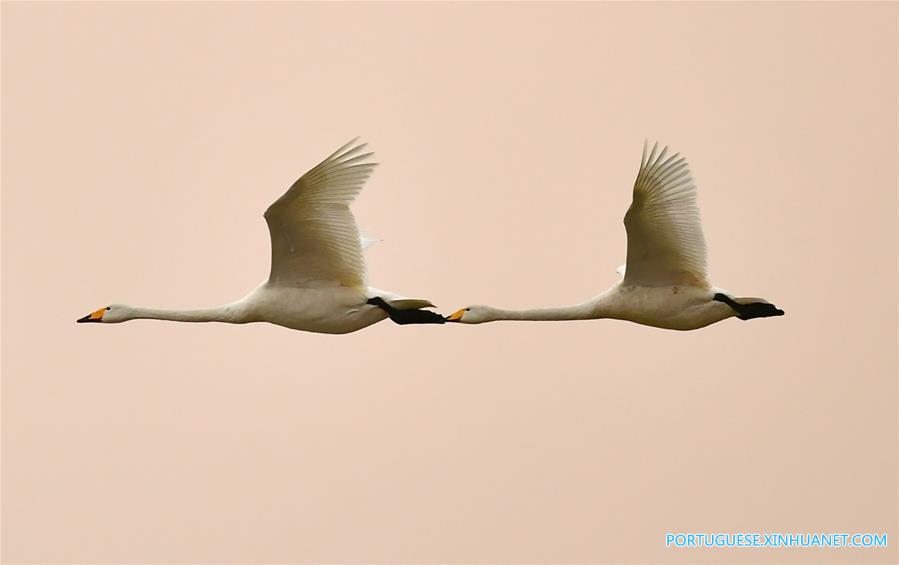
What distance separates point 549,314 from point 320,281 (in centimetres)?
258

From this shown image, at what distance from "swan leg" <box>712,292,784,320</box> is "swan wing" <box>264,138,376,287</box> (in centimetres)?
395

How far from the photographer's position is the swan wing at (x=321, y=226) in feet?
94.1

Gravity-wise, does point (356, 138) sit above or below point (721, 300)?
above

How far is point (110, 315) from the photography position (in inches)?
1190

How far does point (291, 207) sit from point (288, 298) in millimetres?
1215

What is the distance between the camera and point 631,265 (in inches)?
1173

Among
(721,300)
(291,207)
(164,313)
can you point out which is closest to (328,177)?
(291,207)

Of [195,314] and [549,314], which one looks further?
[549,314]

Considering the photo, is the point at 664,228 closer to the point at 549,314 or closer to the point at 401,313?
the point at 549,314

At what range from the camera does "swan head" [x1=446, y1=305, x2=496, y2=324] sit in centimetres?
3009

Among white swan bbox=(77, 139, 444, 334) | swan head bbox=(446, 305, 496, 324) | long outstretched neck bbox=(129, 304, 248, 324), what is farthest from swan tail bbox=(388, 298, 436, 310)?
long outstretched neck bbox=(129, 304, 248, 324)

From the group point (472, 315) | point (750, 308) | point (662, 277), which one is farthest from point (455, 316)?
point (750, 308)

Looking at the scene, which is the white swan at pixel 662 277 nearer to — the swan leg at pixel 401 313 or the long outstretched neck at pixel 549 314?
the long outstretched neck at pixel 549 314

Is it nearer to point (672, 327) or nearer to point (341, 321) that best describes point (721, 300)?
point (672, 327)
